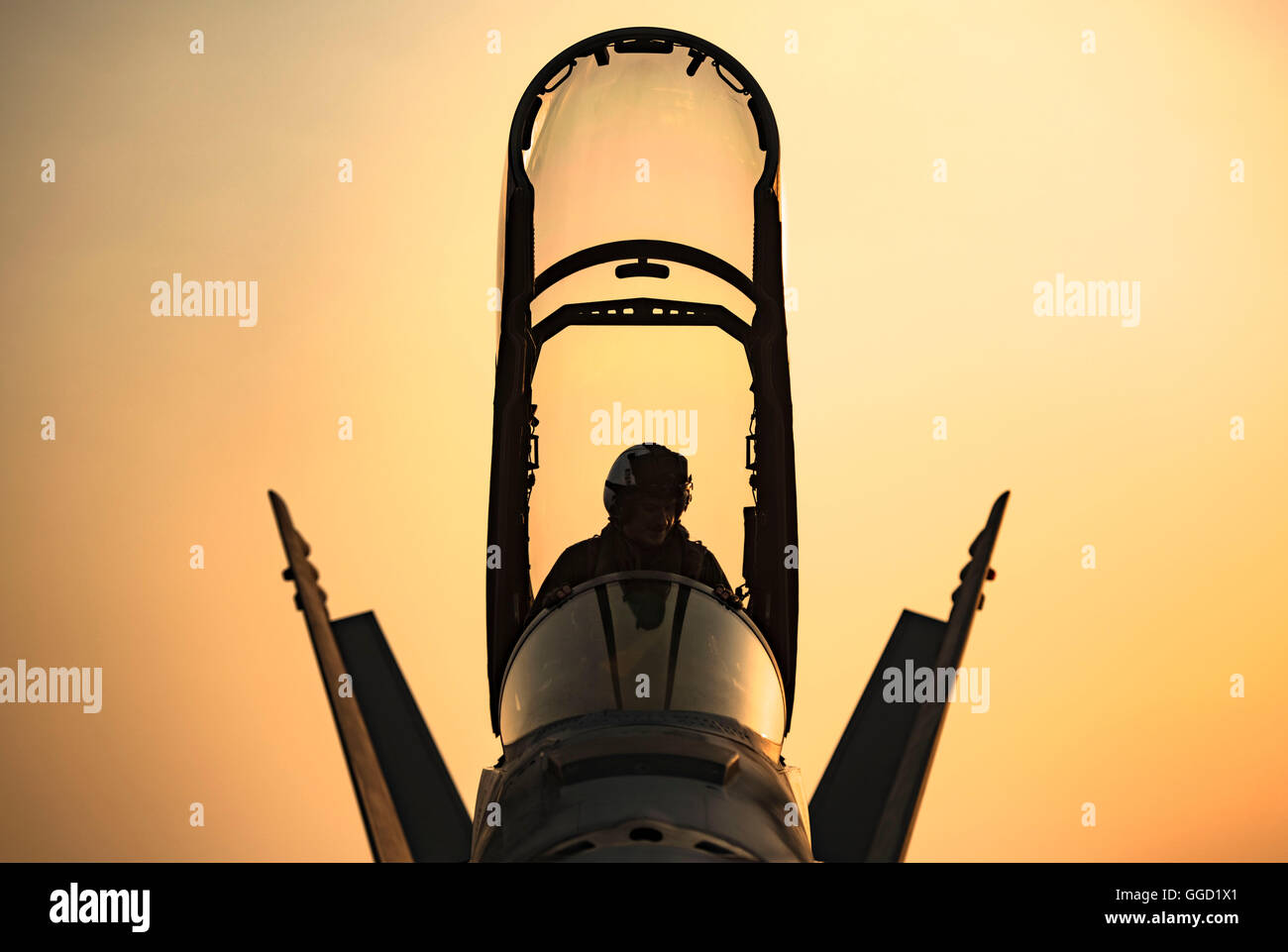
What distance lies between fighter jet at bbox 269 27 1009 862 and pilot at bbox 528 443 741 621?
160mm

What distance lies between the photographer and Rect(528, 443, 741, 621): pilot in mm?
3854

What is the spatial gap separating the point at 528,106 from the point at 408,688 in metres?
3.10

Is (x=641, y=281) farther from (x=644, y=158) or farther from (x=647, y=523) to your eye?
(x=647, y=523)

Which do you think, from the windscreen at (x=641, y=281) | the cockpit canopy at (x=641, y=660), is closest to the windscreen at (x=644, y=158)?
the windscreen at (x=641, y=281)

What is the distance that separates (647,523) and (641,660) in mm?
657

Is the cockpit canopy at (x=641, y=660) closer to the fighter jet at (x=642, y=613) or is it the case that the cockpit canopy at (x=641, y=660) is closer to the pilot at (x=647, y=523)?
the fighter jet at (x=642, y=613)

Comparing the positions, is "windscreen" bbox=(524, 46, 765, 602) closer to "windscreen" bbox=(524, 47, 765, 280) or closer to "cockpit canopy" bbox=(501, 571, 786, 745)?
"windscreen" bbox=(524, 47, 765, 280)

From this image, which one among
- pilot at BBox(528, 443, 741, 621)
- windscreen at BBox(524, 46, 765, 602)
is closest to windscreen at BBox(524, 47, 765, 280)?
windscreen at BBox(524, 46, 765, 602)

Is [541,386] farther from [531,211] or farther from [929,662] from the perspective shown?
[929,662]

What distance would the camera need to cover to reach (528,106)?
5129mm

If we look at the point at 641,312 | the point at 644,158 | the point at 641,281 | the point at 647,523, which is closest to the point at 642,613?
the point at 647,523
